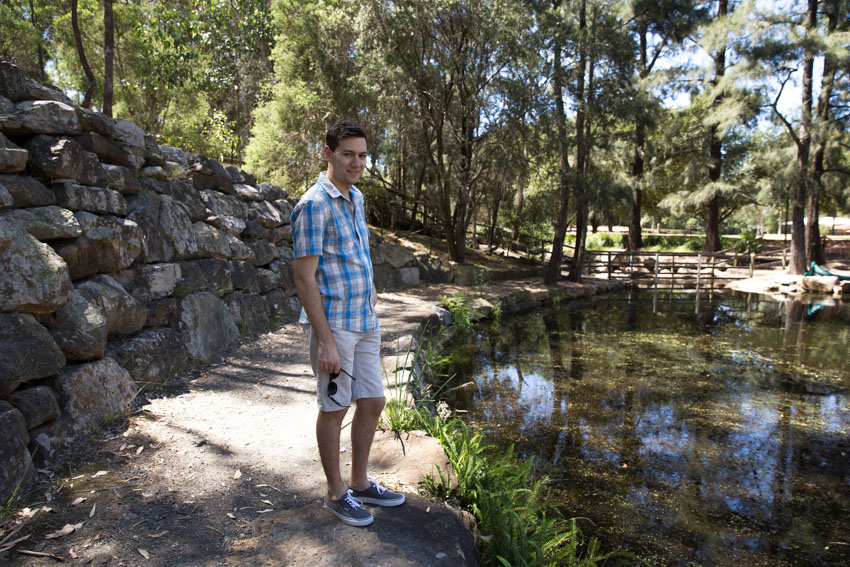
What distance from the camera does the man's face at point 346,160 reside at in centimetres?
231

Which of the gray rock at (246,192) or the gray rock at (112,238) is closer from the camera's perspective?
the gray rock at (112,238)

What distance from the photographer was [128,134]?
15.4 feet

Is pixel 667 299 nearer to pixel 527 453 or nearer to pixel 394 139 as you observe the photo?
pixel 394 139

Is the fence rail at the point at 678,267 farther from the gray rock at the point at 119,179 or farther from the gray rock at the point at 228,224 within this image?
the gray rock at the point at 119,179

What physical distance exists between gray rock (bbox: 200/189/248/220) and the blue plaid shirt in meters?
4.13

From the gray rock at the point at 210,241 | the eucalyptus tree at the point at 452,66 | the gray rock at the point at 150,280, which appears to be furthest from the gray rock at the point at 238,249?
the eucalyptus tree at the point at 452,66

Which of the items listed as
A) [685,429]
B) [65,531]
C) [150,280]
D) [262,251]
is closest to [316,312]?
[65,531]

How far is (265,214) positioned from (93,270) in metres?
3.62

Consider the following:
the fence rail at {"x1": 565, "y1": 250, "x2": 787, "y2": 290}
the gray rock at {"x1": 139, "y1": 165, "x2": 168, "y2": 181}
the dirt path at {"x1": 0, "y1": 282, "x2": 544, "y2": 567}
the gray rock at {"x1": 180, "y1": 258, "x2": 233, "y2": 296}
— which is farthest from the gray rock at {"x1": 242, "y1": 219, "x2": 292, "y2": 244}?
the fence rail at {"x1": 565, "y1": 250, "x2": 787, "y2": 290}

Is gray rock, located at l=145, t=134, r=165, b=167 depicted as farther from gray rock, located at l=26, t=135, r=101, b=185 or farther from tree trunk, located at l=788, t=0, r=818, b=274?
tree trunk, located at l=788, t=0, r=818, b=274

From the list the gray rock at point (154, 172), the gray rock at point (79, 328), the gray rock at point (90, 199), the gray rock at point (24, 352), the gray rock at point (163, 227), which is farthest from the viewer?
the gray rock at point (154, 172)

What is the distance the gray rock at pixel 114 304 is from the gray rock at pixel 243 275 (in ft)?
6.30

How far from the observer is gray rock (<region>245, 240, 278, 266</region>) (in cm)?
691

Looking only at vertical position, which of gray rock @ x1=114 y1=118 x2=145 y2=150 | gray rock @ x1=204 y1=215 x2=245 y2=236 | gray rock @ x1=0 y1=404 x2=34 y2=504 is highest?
gray rock @ x1=114 y1=118 x2=145 y2=150
